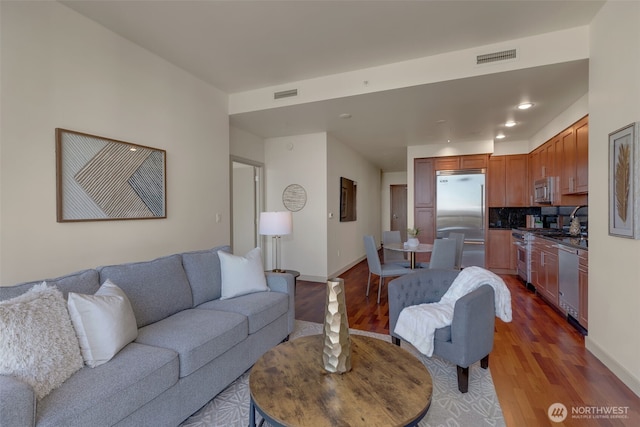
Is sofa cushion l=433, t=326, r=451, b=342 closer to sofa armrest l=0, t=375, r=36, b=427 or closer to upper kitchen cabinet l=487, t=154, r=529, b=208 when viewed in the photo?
sofa armrest l=0, t=375, r=36, b=427

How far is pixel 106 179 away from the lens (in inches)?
106

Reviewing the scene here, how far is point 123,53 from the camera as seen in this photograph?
9.43ft

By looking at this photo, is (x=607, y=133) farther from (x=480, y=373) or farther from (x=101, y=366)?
(x=101, y=366)

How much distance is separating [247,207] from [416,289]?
374cm

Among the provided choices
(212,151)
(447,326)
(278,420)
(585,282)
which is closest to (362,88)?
(212,151)

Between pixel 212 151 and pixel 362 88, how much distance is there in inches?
79.7

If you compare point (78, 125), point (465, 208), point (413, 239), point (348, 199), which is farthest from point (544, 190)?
point (78, 125)

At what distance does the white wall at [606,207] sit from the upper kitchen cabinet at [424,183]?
3.43 m

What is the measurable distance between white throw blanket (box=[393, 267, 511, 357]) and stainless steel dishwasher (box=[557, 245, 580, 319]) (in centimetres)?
140

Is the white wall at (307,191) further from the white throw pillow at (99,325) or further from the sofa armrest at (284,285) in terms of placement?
A: the white throw pillow at (99,325)

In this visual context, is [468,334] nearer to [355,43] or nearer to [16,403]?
[16,403]

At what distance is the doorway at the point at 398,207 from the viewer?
9875 millimetres

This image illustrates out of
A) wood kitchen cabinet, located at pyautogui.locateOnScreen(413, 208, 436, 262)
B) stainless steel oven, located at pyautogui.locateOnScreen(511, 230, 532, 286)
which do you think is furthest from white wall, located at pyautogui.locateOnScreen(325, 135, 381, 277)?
stainless steel oven, located at pyautogui.locateOnScreen(511, 230, 532, 286)

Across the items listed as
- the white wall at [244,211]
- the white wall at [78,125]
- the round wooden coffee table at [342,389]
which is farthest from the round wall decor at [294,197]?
the round wooden coffee table at [342,389]
